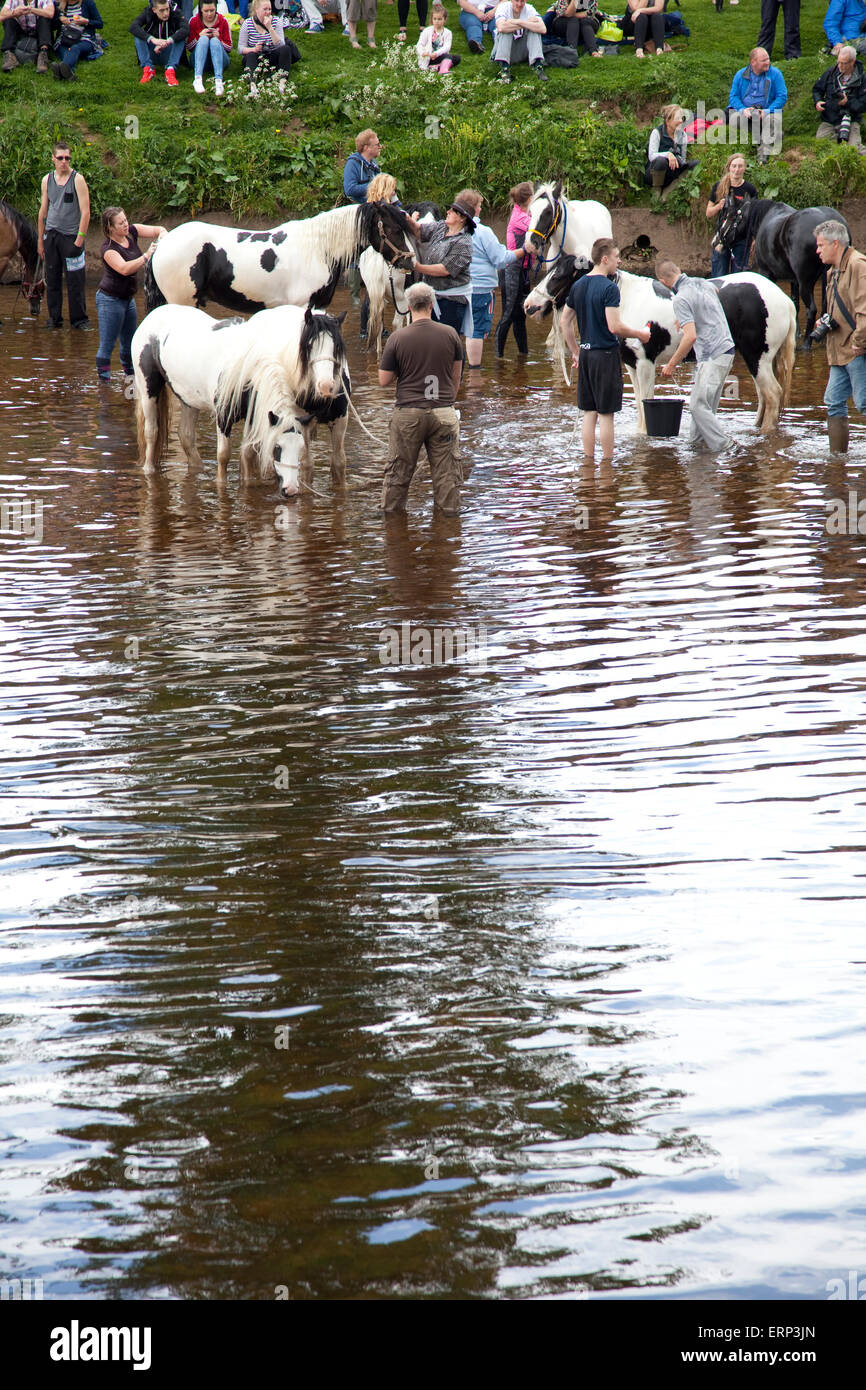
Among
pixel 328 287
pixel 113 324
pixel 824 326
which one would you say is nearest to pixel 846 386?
pixel 824 326

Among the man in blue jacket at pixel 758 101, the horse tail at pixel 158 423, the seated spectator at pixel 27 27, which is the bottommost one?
the horse tail at pixel 158 423

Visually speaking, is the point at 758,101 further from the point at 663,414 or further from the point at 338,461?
the point at 338,461

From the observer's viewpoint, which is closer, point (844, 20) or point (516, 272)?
point (516, 272)

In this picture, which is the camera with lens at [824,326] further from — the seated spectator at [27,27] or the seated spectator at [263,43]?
the seated spectator at [27,27]

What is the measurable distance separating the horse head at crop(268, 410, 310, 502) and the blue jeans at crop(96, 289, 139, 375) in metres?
4.53

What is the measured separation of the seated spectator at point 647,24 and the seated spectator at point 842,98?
185 inches

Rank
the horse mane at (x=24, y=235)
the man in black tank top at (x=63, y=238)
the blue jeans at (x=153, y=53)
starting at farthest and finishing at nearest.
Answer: the blue jeans at (x=153, y=53) < the horse mane at (x=24, y=235) < the man in black tank top at (x=63, y=238)

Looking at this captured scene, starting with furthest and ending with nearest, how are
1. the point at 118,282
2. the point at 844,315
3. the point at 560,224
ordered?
the point at 560,224
the point at 118,282
the point at 844,315

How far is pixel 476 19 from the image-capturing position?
2823 cm

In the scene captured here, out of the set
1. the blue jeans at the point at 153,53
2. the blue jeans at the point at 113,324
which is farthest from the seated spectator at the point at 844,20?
the blue jeans at the point at 113,324

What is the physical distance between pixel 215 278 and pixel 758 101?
12451 mm

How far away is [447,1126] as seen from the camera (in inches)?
140

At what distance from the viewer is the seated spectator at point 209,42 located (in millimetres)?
26288
